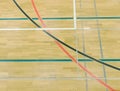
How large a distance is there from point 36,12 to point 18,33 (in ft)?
3.05

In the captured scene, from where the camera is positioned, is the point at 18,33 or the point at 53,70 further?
the point at 18,33

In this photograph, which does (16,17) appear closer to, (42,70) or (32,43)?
(32,43)

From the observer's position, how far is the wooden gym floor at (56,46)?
538cm

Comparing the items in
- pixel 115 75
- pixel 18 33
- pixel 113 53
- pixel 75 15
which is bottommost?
pixel 115 75

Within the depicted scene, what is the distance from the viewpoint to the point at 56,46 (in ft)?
20.1

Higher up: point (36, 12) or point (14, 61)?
point (36, 12)

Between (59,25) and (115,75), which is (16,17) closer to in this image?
(59,25)

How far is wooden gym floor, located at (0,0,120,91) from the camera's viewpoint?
5383mm

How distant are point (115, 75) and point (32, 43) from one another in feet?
6.35

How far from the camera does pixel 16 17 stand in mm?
6957

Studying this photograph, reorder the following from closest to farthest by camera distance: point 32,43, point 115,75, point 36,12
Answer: point 115,75 < point 32,43 < point 36,12

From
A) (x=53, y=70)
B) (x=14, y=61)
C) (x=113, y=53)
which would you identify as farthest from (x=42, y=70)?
(x=113, y=53)

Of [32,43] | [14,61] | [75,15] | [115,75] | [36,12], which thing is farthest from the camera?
[36,12]

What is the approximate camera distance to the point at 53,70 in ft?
18.4
